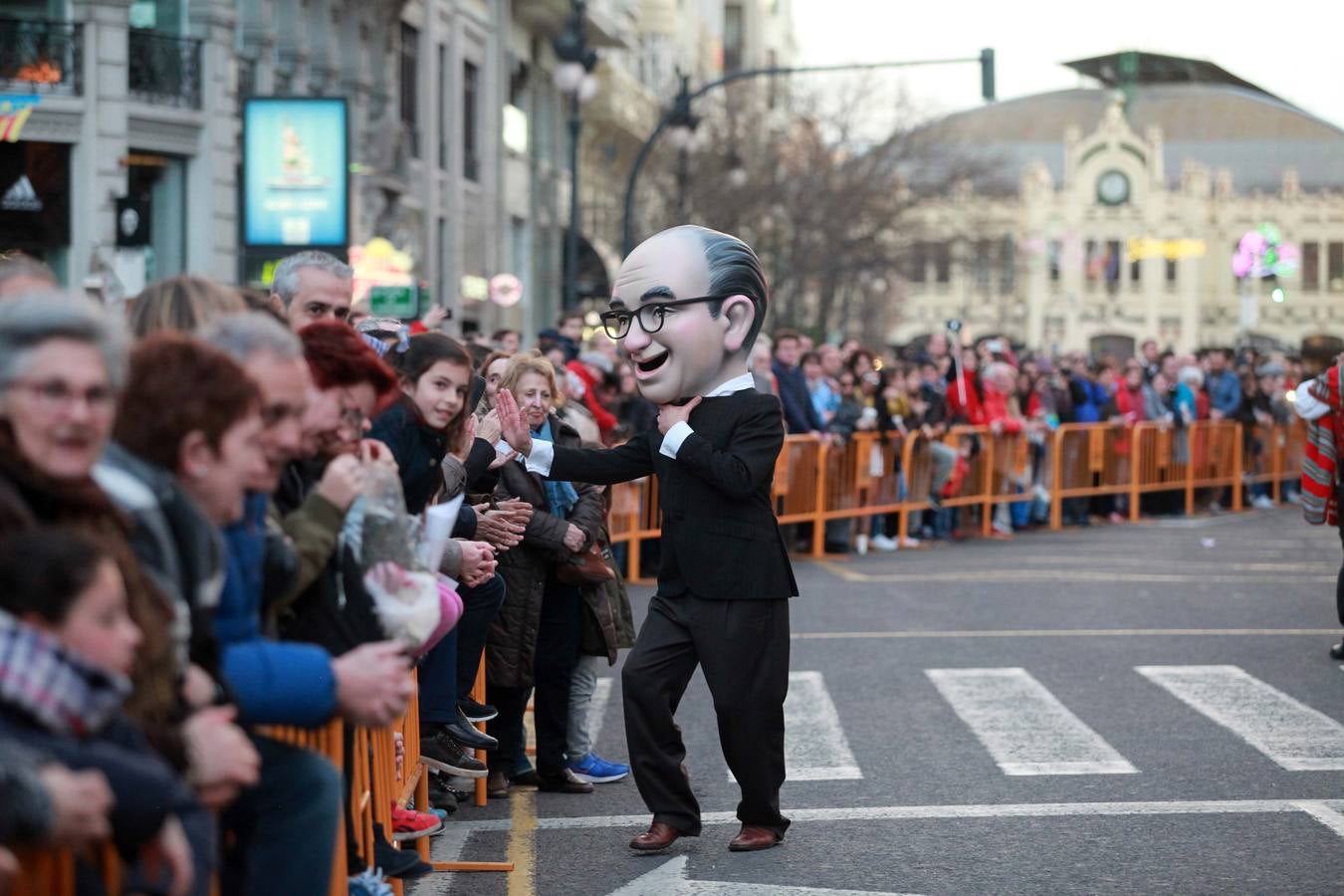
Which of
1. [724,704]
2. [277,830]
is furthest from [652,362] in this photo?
[277,830]

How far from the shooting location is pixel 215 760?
13.6 feet

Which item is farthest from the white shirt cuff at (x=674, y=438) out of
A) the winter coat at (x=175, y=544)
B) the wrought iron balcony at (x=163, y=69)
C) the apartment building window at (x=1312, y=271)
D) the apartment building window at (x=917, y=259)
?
the apartment building window at (x=1312, y=271)

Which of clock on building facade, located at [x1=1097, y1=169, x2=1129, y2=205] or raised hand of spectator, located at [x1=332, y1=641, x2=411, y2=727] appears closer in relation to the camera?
raised hand of spectator, located at [x1=332, y1=641, x2=411, y2=727]

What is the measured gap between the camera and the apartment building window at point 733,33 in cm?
8438

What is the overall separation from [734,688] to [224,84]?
2048 centimetres

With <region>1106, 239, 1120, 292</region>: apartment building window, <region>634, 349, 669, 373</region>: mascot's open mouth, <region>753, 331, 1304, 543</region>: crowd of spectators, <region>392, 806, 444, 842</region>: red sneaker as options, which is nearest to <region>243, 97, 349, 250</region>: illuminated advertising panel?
<region>753, 331, 1304, 543</region>: crowd of spectators

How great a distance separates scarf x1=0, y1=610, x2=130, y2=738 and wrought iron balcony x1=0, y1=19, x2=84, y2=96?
2230cm

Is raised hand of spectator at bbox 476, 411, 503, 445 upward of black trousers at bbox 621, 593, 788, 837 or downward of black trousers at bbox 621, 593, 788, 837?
upward

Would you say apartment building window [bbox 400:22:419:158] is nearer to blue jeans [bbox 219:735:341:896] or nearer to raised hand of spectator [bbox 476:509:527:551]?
raised hand of spectator [bbox 476:509:527:551]

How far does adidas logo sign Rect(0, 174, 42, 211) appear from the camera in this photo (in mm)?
24531

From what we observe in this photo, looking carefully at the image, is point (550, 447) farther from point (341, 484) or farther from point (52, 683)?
point (52, 683)

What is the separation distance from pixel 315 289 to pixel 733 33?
79.9m

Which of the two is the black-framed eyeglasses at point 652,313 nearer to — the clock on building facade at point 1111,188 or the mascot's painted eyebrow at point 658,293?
the mascot's painted eyebrow at point 658,293

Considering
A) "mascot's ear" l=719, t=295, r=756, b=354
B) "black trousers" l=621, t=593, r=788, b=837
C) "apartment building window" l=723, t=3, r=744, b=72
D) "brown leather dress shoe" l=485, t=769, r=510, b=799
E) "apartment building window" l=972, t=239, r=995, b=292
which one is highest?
"apartment building window" l=723, t=3, r=744, b=72
